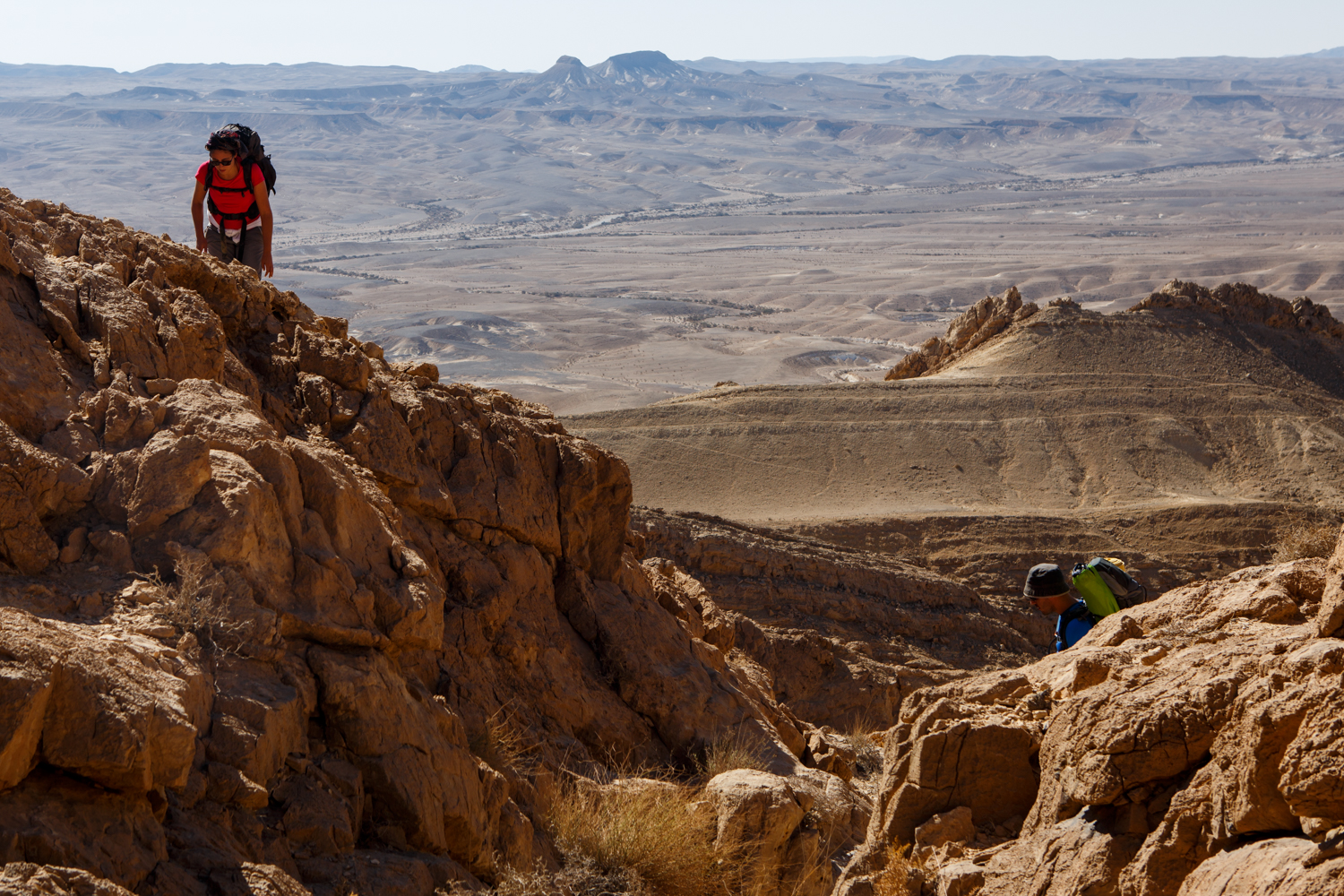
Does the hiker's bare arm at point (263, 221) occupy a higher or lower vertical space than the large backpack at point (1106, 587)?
higher

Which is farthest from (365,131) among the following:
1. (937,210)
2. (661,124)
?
(937,210)

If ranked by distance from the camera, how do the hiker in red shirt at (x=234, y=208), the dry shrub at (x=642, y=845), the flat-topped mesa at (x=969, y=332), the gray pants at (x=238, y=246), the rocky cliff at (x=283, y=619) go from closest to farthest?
the rocky cliff at (x=283, y=619) → the dry shrub at (x=642, y=845) → the hiker in red shirt at (x=234, y=208) → the gray pants at (x=238, y=246) → the flat-topped mesa at (x=969, y=332)

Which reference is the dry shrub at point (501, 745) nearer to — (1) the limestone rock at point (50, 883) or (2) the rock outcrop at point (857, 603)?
(1) the limestone rock at point (50, 883)

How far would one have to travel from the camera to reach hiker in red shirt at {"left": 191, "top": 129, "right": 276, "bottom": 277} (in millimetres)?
7812

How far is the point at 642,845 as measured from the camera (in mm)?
5160

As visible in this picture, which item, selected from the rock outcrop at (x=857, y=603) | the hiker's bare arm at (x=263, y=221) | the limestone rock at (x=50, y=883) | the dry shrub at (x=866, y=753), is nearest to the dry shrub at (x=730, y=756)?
the dry shrub at (x=866, y=753)

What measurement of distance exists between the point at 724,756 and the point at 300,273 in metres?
82.4

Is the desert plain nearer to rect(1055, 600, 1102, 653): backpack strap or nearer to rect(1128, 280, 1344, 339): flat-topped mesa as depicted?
rect(1055, 600, 1102, 653): backpack strap

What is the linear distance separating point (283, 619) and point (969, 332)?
28839 millimetres

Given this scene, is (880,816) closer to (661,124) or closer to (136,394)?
(136,394)

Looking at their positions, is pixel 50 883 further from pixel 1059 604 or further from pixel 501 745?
pixel 1059 604

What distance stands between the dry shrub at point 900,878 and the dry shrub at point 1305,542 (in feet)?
32.6

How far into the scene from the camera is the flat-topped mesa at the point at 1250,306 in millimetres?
30188

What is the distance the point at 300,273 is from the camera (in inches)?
3312
